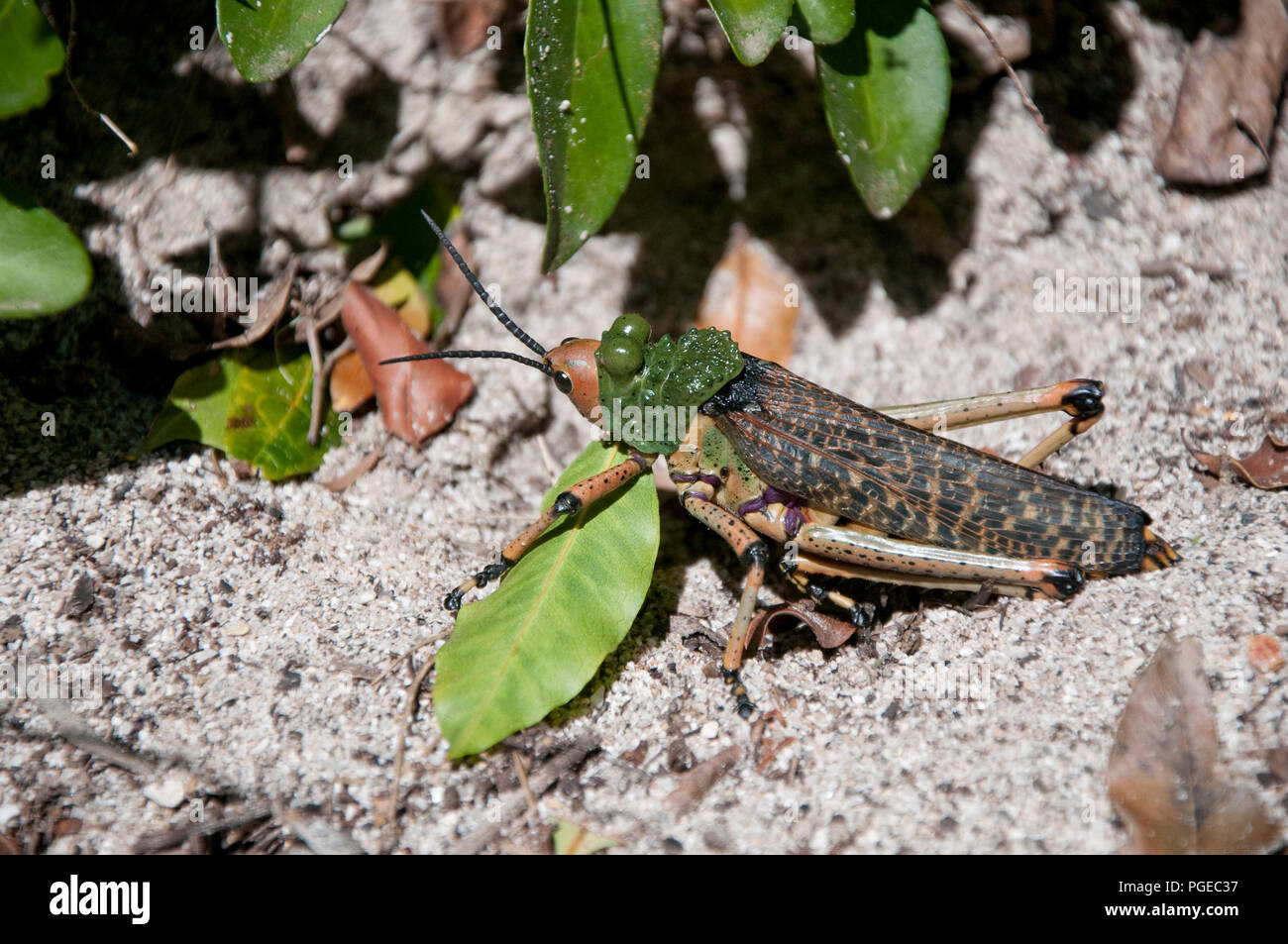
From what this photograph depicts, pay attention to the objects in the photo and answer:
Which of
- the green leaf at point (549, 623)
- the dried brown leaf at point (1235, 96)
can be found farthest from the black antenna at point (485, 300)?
the dried brown leaf at point (1235, 96)

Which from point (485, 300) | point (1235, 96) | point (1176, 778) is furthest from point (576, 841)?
point (1235, 96)

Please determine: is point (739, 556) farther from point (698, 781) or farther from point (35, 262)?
point (35, 262)

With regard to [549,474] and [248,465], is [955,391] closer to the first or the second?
[549,474]

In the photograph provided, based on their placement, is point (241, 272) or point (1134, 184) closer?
A: point (241, 272)

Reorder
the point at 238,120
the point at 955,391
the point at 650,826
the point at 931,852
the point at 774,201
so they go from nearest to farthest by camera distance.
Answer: the point at 931,852 → the point at 650,826 → the point at 238,120 → the point at 955,391 → the point at 774,201

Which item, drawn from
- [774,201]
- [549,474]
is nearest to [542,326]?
[549,474]

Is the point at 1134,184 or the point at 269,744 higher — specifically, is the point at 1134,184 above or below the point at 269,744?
above

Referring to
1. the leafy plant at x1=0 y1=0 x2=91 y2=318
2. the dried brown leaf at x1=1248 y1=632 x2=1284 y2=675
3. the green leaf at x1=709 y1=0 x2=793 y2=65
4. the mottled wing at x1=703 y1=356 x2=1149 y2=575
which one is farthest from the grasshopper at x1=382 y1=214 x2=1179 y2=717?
the leafy plant at x1=0 y1=0 x2=91 y2=318

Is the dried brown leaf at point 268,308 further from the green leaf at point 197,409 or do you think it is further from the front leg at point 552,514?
the front leg at point 552,514
